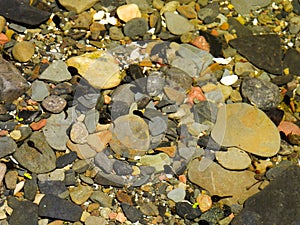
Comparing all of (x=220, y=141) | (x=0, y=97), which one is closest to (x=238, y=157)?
(x=220, y=141)

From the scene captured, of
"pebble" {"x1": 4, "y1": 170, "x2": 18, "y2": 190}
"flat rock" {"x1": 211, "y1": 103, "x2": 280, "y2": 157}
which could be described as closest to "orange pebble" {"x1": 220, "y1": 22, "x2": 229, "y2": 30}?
"flat rock" {"x1": 211, "y1": 103, "x2": 280, "y2": 157}

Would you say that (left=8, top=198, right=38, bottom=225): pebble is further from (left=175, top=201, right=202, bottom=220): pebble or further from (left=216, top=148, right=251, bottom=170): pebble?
(left=216, top=148, right=251, bottom=170): pebble

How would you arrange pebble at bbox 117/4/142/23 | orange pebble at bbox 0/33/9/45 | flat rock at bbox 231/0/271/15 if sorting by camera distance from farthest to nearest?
1. flat rock at bbox 231/0/271/15
2. pebble at bbox 117/4/142/23
3. orange pebble at bbox 0/33/9/45

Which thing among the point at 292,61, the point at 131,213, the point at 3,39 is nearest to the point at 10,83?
the point at 3,39

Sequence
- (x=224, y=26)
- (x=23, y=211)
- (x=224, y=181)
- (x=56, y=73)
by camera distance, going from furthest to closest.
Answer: (x=224, y=26) < (x=56, y=73) < (x=224, y=181) < (x=23, y=211)

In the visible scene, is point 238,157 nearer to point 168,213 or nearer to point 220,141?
point 220,141

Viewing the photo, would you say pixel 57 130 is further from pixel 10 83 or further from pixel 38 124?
pixel 10 83
